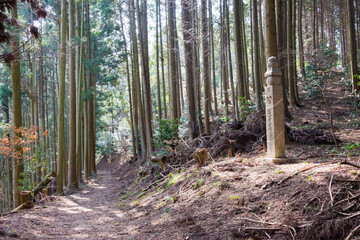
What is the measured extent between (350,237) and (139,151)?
2016 cm

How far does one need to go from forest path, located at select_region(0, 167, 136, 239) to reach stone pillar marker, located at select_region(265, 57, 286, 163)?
360cm

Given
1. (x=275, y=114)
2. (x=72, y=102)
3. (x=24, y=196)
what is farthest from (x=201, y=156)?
(x=72, y=102)

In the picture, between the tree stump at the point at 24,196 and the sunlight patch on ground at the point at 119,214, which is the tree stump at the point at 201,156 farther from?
the tree stump at the point at 24,196

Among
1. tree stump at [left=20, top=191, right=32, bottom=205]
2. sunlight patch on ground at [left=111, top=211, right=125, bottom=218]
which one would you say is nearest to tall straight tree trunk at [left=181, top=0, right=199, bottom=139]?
sunlight patch on ground at [left=111, top=211, right=125, bottom=218]

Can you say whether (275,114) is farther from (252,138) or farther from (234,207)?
(252,138)

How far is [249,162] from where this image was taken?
6477mm

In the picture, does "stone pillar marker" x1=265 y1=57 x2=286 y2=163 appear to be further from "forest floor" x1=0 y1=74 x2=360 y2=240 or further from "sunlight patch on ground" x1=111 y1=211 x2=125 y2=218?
"sunlight patch on ground" x1=111 y1=211 x2=125 y2=218

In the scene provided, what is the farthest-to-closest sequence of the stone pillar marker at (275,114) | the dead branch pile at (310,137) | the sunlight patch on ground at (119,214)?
the dead branch pile at (310,137), the sunlight patch on ground at (119,214), the stone pillar marker at (275,114)

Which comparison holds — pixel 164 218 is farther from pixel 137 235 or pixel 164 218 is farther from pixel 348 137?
pixel 348 137

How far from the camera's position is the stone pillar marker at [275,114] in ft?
19.9

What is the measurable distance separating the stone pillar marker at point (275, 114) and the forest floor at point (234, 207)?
37cm

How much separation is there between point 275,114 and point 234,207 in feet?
7.80

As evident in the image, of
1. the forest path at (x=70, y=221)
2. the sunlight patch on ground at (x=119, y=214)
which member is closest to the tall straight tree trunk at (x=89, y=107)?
the forest path at (x=70, y=221)

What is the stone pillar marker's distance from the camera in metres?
6.07
